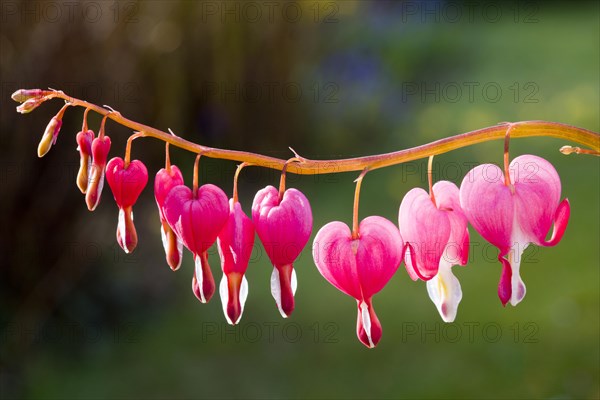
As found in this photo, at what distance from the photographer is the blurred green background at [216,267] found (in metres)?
3.04

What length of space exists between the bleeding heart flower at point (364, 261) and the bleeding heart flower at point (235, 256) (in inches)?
3.6

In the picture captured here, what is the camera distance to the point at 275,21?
523 centimetres

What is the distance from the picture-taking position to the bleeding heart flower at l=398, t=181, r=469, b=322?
97 cm

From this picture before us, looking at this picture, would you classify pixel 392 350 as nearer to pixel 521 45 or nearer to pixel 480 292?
pixel 480 292

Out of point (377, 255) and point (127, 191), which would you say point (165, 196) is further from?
point (377, 255)

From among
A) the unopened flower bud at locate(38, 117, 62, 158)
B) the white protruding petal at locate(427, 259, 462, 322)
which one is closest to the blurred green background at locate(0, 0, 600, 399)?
the white protruding petal at locate(427, 259, 462, 322)

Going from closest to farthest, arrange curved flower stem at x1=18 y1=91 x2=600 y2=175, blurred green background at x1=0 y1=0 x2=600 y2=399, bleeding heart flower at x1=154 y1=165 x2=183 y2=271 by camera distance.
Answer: curved flower stem at x1=18 y1=91 x2=600 y2=175 → bleeding heart flower at x1=154 y1=165 x2=183 y2=271 → blurred green background at x1=0 y1=0 x2=600 y2=399

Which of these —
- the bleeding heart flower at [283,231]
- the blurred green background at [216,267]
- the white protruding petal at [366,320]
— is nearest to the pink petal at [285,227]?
the bleeding heart flower at [283,231]

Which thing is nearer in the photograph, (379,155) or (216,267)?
(379,155)

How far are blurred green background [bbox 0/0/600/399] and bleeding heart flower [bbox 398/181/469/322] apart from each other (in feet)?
6.21

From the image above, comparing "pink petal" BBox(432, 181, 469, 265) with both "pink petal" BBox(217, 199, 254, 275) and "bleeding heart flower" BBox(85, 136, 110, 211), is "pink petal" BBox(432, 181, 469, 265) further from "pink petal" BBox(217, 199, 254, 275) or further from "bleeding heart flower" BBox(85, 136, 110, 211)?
"bleeding heart flower" BBox(85, 136, 110, 211)

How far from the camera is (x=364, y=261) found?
958 mm

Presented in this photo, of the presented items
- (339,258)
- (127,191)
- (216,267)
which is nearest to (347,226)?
(339,258)

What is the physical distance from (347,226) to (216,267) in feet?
10.1
